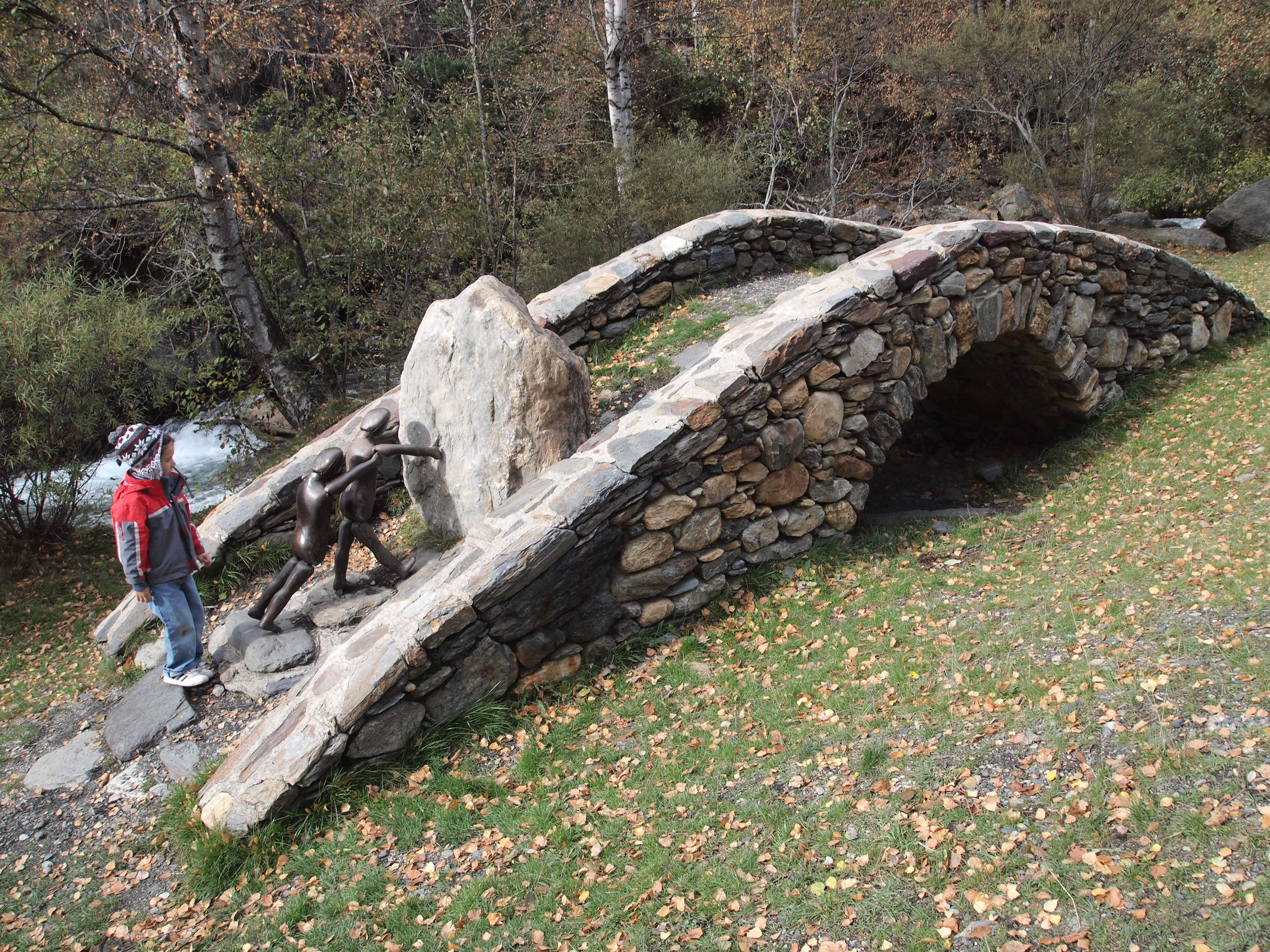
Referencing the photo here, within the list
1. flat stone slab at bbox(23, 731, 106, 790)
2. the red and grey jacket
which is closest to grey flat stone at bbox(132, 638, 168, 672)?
flat stone slab at bbox(23, 731, 106, 790)

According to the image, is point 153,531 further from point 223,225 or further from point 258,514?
point 223,225

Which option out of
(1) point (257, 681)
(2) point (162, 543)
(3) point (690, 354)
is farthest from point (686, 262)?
(1) point (257, 681)

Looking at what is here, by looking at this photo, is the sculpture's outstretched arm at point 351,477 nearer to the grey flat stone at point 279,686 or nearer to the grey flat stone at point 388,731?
the grey flat stone at point 279,686

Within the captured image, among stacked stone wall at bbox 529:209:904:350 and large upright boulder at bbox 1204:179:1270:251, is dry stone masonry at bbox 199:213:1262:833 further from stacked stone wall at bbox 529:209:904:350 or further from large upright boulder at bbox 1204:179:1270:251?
large upright boulder at bbox 1204:179:1270:251

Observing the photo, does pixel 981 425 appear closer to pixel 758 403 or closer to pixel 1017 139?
pixel 758 403

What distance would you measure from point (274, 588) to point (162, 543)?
80 centimetres

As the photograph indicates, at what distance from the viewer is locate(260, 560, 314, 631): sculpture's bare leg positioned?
6035mm

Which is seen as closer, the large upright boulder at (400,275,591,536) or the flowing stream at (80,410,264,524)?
the large upright boulder at (400,275,591,536)

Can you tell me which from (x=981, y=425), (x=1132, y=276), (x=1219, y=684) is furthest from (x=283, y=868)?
(x=1132, y=276)

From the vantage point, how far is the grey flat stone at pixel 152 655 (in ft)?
21.1

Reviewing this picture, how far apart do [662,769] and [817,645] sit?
4.63 ft

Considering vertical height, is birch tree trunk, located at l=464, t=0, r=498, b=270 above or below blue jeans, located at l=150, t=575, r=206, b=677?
above

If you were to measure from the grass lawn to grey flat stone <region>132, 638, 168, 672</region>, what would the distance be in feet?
6.47

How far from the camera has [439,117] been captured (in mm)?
11969
